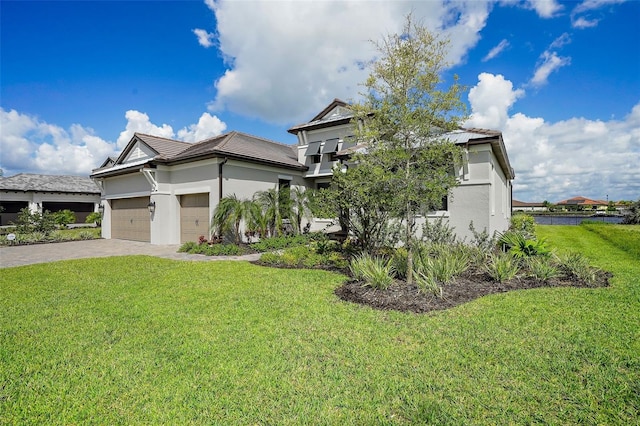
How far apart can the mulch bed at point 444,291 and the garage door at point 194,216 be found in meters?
11.0

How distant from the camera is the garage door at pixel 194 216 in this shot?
53.8 feet

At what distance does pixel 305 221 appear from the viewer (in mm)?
19516

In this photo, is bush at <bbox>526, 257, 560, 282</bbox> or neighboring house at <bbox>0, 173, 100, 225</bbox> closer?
bush at <bbox>526, 257, 560, 282</bbox>

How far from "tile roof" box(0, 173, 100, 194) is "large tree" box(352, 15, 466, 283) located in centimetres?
3740

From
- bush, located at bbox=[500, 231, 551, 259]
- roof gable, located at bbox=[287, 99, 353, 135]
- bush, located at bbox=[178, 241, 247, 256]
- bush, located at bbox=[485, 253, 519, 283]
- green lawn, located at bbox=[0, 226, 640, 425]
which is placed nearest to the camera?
green lawn, located at bbox=[0, 226, 640, 425]

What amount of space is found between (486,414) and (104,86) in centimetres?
1898

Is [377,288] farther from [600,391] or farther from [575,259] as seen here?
[575,259]

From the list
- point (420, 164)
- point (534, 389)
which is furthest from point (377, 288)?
point (534, 389)

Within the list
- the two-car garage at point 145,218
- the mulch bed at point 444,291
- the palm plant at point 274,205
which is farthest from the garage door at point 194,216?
the mulch bed at point 444,291

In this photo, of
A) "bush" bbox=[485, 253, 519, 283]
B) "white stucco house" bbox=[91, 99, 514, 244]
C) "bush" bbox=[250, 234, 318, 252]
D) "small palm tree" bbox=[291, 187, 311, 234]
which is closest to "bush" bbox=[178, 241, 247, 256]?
"bush" bbox=[250, 234, 318, 252]

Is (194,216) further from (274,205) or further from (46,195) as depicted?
(46,195)

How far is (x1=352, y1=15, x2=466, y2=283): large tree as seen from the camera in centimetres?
695

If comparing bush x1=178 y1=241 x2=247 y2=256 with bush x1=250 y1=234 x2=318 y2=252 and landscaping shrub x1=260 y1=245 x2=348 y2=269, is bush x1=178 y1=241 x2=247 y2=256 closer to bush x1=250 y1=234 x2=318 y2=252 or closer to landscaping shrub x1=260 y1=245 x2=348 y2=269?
bush x1=250 y1=234 x2=318 y2=252

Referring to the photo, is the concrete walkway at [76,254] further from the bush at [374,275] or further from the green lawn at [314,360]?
the bush at [374,275]
